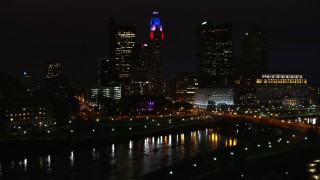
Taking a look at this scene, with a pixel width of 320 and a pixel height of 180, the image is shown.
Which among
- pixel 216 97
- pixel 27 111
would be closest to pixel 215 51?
pixel 216 97

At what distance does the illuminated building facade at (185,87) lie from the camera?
86.3m

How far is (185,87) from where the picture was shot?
87688 mm

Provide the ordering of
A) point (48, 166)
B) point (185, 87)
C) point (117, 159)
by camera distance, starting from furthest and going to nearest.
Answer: point (185, 87) < point (117, 159) < point (48, 166)

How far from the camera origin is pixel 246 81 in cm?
7875

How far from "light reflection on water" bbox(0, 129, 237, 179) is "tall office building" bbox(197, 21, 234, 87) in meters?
73.5

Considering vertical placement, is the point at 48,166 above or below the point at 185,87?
below

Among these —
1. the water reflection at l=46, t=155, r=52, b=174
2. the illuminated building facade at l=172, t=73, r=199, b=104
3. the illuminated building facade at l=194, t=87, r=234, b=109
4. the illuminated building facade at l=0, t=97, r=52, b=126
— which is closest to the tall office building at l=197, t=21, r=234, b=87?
the illuminated building facade at l=172, t=73, r=199, b=104

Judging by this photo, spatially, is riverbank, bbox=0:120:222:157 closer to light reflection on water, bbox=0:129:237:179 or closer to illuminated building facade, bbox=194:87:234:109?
light reflection on water, bbox=0:129:237:179

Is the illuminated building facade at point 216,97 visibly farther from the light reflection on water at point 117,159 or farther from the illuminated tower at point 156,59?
the light reflection on water at point 117,159

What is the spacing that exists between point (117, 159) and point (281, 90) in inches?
2076

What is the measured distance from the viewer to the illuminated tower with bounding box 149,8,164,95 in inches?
3494

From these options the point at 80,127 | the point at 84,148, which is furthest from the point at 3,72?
the point at 84,148

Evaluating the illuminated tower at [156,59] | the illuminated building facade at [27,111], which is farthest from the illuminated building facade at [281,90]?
the illuminated building facade at [27,111]

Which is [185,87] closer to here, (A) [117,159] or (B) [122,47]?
(B) [122,47]
